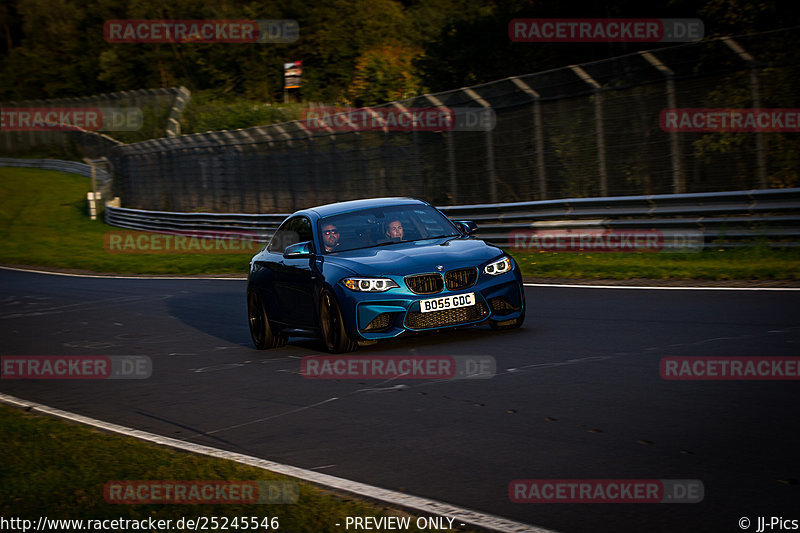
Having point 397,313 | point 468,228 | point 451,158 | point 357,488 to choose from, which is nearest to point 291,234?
point 468,228

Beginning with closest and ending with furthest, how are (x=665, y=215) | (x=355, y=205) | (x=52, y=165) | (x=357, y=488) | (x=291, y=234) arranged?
(x=357, y=488)
(x=355, y=205)
(x=291, y=234)
(x=665, y=215)
(x=52, y=165)

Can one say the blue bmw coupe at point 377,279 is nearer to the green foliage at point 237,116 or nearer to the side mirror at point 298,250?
the side mirror at point 298,250

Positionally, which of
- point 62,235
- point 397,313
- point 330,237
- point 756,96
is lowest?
point 397,313

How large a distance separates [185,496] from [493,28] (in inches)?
1406

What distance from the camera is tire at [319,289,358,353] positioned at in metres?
10.3

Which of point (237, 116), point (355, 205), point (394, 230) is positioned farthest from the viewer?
point (237, 116)

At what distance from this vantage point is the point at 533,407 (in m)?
7.37

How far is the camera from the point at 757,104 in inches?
659

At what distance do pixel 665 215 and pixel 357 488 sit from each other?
13.1 meters

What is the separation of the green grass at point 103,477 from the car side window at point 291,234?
423 centimetres

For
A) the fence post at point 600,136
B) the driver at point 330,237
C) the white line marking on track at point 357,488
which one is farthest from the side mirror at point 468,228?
the fence post at point 600,136

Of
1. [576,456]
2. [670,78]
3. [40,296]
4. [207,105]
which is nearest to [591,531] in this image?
[576,456]

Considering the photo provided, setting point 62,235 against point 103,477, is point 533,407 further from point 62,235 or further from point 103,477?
point 62,235

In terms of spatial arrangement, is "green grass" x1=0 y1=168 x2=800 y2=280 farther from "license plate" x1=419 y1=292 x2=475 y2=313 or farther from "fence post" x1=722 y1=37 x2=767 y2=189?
"license plate" x1=419 y1=292 x2=475 y2=313
